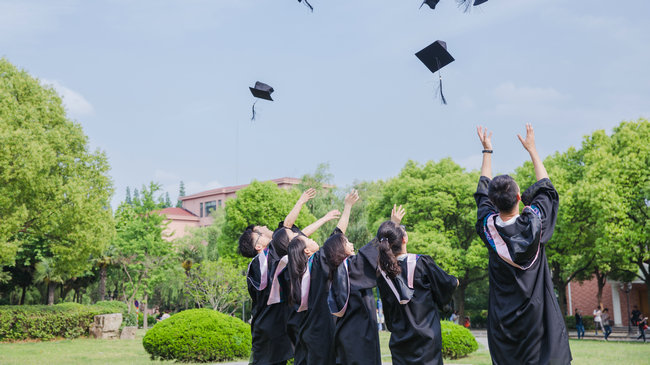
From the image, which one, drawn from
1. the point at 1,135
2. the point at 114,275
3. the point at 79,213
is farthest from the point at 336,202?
the point at 1,135

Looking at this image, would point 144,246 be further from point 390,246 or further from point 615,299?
point 615,299

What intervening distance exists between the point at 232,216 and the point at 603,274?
21.3 m

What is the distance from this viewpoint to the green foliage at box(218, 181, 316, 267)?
107 ft

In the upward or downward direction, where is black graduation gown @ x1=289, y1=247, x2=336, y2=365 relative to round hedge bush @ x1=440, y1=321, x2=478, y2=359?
upward

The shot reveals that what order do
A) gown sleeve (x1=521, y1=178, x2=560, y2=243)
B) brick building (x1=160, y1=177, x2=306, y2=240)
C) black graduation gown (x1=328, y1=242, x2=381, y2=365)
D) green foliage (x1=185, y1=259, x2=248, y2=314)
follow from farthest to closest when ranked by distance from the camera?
1. brick building (x1=160, y1=177, x2=306, y2=240)
2. green foliage (x1=185, y1=259, x2=248, y2=314)
3. black graduation gown (x1=328, y1=242, x2=381, y2=365)
4. gown sleeve (x1=521, y1=178, x2=560, y2=243)

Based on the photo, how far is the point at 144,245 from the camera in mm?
28859

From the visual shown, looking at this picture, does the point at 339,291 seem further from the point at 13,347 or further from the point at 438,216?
the point at 438,216

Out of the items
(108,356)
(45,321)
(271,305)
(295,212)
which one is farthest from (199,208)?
(295,212)

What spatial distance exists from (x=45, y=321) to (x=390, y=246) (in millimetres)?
19703

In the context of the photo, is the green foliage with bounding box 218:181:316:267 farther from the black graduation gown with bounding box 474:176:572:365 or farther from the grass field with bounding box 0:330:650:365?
the black graduation gown with bounding box 474:176:572:365

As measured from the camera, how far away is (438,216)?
30.8 m

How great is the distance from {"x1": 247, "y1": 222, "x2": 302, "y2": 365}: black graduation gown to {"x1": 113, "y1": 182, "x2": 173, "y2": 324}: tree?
24.4m

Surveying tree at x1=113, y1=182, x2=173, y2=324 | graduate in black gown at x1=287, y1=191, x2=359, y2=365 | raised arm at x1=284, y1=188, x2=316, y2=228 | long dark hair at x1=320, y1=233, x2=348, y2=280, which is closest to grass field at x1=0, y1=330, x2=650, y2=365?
raised arm at x1=284, y1=188, x2=316, y2=228

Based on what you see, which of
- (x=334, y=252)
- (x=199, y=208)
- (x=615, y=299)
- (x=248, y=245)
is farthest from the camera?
(x=199, y=208)
